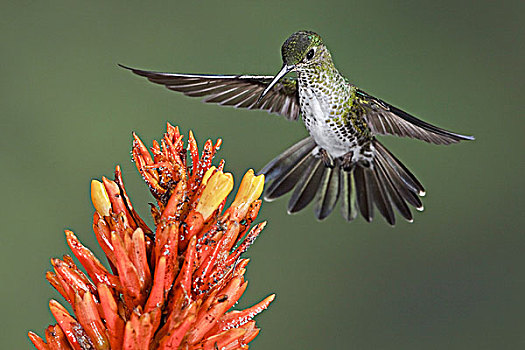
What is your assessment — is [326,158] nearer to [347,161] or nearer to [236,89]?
[347,161]

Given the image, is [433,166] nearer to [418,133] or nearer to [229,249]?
[418,133]

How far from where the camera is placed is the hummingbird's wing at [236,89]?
22.1 inches

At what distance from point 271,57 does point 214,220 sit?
883 millimetres

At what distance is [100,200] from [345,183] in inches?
20.0

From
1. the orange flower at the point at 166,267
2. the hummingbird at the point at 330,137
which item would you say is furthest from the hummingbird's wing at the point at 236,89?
the orange flower at the point at 166,267

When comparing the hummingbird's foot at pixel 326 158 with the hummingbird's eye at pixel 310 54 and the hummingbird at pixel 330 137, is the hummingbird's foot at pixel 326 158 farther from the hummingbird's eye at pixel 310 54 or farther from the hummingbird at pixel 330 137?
the hummingbird's eye at pixel 310 54

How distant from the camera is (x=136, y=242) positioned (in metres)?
0.34

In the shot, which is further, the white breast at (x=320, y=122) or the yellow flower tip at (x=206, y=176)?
the white breast at (x=320, y=122)

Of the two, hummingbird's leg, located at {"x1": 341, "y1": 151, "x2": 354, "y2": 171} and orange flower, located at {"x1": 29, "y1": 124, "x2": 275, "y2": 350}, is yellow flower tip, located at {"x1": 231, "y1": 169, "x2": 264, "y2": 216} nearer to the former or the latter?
orange flower, located at {"x1": 29, "y1": 124, "x2": 275, "y2": 350}

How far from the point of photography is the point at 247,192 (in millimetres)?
384

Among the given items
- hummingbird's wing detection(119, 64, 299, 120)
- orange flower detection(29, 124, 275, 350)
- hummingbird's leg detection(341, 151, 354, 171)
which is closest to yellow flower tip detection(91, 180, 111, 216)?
orange flower detection(29, 124, 275, 350)

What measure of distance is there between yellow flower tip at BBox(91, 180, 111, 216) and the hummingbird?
0.24 m

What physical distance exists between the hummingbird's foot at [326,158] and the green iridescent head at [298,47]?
202 millimetres

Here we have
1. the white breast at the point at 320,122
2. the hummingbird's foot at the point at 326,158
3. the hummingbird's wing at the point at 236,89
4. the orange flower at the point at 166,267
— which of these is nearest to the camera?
the orange flower at the point at 166,267
